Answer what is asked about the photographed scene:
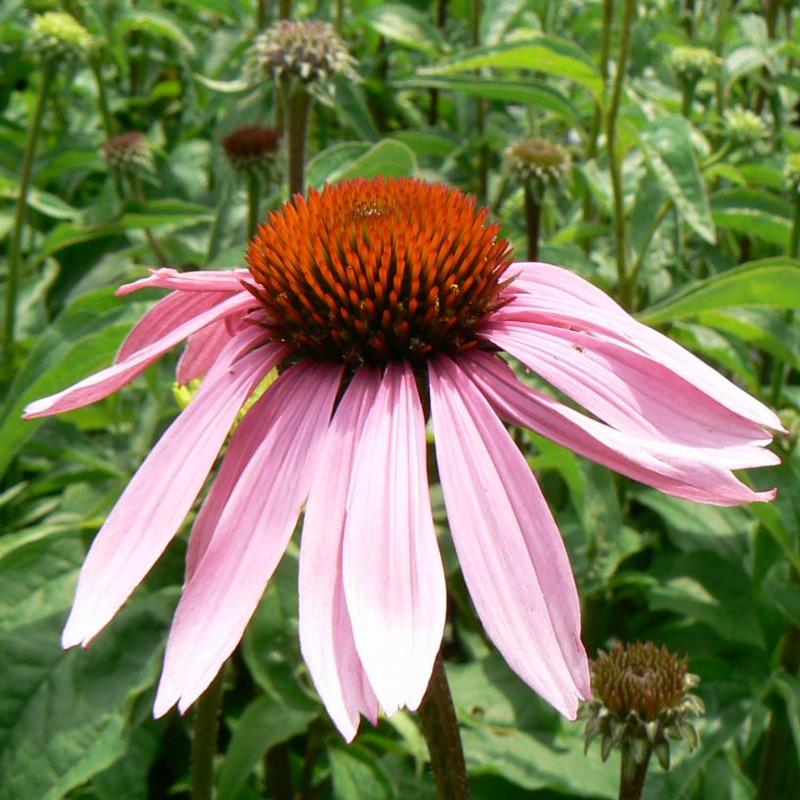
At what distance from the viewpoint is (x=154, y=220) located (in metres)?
1.50

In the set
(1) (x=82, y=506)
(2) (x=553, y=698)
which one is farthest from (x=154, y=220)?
(2) (x=553, y=698)

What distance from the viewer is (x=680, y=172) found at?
3.98ft

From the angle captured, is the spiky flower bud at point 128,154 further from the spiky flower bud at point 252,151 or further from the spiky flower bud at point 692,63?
the spiky flower bud at point 692,63

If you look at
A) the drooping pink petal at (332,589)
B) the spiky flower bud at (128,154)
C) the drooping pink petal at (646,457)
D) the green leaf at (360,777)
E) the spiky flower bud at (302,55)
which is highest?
the spiky flower bud at (302,55)

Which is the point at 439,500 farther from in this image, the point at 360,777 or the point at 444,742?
the point at 444,742

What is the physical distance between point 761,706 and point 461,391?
2.23 ft

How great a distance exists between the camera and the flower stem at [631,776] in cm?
76

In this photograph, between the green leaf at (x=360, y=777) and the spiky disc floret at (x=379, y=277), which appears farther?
the green leaf at (x=360, y=777)

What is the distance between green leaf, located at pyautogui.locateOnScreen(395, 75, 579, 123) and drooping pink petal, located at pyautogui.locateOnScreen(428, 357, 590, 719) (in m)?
0.74

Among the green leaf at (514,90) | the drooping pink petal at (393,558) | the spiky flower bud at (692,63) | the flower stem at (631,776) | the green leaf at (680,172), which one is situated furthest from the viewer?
the spiky flower bud at (692,63)

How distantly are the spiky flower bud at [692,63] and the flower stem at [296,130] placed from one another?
0.59 metres

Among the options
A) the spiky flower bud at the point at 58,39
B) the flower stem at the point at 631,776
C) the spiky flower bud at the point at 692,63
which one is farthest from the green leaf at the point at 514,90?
the flower stem at the point at 631,776

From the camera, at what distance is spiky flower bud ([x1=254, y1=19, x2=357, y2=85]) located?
4.57 ft

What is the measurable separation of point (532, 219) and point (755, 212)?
0.89ft
